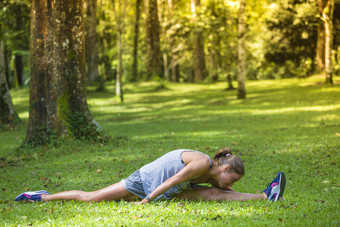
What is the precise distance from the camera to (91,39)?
3662 cm

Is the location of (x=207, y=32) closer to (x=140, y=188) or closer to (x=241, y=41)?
(x=241, y=41)

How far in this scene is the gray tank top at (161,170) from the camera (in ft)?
18.8

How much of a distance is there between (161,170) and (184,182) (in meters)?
0.37

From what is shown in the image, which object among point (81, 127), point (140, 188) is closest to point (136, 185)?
point (140, 188)

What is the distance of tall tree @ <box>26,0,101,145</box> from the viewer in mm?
11969

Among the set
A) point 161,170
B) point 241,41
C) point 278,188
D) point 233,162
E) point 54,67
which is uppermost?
point 241,41

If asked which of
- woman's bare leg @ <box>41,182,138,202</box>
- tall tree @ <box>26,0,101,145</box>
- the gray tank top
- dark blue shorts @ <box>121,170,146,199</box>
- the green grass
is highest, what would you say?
tall tree @ <box>26,0,101,145</box>

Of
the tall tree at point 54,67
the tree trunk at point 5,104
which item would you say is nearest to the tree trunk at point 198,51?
the tree trunk at point 5,104

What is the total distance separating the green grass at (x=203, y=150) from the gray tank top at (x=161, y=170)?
333 millimetres

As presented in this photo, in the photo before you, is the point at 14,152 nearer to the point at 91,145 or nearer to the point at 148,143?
the point at 91,145

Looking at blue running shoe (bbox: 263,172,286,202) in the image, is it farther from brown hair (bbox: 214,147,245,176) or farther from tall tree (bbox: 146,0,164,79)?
tall tree (bbox: 146,0,164,79)

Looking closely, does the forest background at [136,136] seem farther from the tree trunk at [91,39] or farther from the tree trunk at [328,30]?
the tree trunk at [91,39]

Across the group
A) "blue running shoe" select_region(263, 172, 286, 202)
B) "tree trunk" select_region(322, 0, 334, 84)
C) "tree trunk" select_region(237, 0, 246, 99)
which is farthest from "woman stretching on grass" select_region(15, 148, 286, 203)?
"tree trunk" select_region(322, 0, 334, 84)

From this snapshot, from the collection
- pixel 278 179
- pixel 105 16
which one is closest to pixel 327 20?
pixel 278 179
